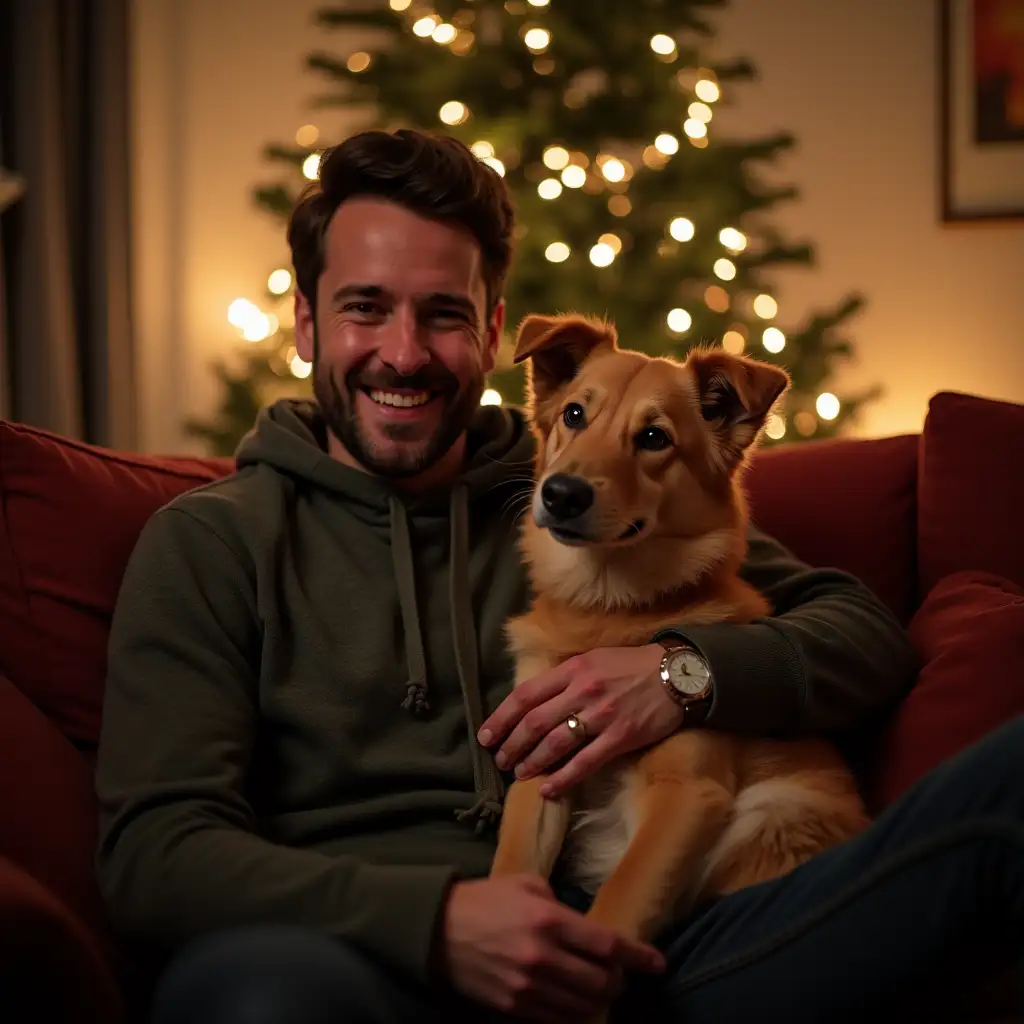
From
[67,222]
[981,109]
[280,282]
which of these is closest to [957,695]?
[280,282]

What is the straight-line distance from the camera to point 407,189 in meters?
1.66

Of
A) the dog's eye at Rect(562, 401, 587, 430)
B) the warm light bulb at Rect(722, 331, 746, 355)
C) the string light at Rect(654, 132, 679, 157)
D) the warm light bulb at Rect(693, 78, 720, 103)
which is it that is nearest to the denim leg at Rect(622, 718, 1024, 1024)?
the dog's eye at Rect(562, 401, 587, 430)

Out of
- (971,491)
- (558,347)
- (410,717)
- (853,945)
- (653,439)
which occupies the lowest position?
(853,945)

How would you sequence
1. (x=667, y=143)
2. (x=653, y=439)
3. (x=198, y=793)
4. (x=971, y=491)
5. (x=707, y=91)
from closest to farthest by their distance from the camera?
(x=198, y=793), (x=653, y=439), (x=971, y=491), (x=667, y=143), (x=707, y=91)

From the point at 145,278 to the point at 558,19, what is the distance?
2.04 m

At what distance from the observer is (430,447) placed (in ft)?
5.54

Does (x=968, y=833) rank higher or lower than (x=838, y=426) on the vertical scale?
lower

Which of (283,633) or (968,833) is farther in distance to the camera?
(283,633)

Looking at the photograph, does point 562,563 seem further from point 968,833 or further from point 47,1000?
point 47,1000

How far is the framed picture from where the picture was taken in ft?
13.5

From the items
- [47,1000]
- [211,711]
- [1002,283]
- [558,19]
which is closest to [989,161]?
[1002,283]

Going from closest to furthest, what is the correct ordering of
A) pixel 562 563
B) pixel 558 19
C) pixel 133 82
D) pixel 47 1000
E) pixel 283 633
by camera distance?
pixel 47 1000
pixel 283 633
pixel 562 563
pixel 558 19
pixel 133 82

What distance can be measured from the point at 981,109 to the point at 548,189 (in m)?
2.00

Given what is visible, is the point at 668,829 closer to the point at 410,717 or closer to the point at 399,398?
the point at 410,717
